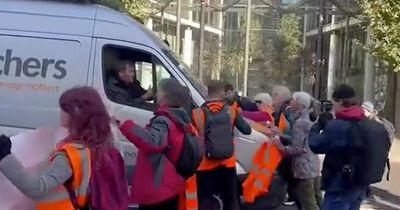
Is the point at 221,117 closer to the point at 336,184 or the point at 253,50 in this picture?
the point at 336,184

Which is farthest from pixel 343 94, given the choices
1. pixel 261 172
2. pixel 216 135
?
pixel 261 172

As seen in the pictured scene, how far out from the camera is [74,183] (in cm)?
440

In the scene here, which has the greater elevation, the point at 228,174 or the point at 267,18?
the point at 267,18

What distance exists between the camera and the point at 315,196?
10273 mm

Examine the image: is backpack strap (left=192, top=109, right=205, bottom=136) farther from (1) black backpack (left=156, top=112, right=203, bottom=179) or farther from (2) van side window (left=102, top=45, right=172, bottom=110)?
(1) black backpack (left=156, top=112, right=203, bottom=179)

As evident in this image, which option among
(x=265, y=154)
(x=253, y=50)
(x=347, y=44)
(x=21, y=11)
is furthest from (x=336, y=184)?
(x=253, y=50)

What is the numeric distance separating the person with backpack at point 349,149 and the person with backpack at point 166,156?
131 centimetres

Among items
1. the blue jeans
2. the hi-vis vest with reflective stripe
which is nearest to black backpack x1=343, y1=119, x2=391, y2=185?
the blue jeans

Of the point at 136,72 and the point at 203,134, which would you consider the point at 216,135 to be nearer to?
the point at 203,134

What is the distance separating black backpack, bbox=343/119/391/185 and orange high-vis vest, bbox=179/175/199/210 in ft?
4.22

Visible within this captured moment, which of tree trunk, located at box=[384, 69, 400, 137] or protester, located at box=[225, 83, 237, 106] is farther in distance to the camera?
tree trunk, located at box=[384, 69, 400, 137]

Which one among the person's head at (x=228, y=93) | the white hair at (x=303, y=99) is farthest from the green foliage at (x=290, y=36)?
the white hair at (x=303, y=99)

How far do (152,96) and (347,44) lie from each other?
32.2 m

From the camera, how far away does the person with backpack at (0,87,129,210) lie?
4.29 meters
